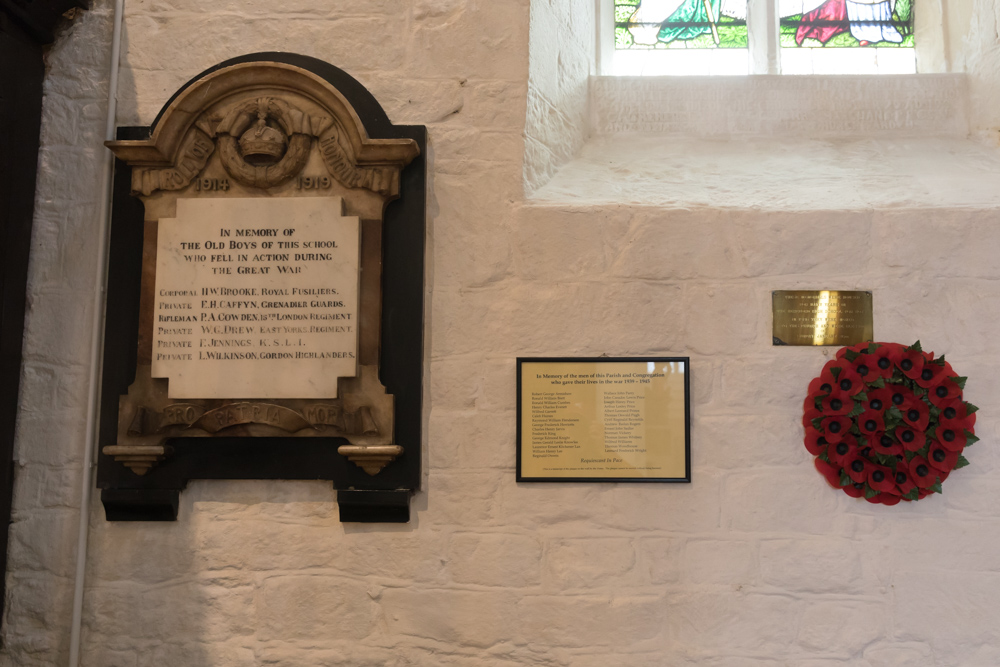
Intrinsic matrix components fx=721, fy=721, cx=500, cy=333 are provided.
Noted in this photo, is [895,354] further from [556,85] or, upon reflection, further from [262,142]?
[262,142]

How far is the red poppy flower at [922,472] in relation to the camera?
6.48 ft

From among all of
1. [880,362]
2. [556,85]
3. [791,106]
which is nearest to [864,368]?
[880,362]

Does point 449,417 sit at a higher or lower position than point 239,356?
lower

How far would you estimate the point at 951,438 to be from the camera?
6.55 feet

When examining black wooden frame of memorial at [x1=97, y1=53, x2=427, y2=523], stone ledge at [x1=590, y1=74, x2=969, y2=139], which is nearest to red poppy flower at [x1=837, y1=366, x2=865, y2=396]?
stone ledge at [x1=590, y1=74, x2=969, y2=139]

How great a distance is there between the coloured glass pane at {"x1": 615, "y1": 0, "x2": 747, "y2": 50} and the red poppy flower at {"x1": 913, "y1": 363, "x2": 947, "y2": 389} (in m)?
1.51

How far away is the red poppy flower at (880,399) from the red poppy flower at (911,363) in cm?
7

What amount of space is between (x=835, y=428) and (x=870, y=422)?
0.32 feet

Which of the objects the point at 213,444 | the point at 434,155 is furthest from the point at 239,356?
the point at 434,155

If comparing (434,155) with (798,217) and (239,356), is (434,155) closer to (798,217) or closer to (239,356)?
(239,356)

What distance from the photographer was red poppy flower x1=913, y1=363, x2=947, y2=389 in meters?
2.01

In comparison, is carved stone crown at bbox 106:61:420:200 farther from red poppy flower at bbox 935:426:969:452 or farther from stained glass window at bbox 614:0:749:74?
red poppy flower at bbox 935:426:969:452

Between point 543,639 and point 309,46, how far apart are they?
6.34 ft

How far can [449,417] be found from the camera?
2.14m
